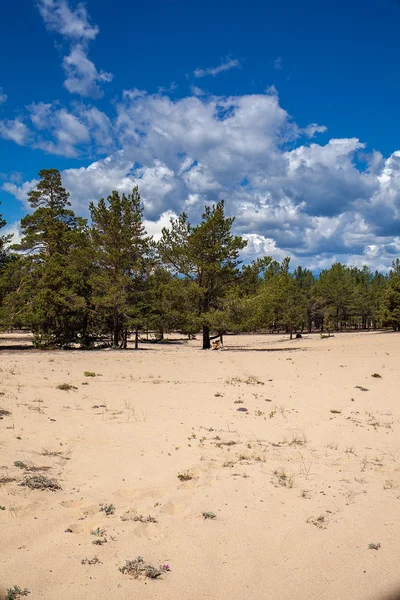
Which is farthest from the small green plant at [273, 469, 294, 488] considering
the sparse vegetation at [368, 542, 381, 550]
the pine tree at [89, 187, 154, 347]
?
the pine tree at [89, 187, 154, 347]

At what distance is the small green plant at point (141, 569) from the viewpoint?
3898 millimetres

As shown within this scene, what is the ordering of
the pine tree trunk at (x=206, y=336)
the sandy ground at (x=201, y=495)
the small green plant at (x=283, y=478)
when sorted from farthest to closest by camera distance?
the pine tree trunk at (x=206, y=336) < the small green plant at (x=283, y=478) < the sandy ground at (x=201, y=495)

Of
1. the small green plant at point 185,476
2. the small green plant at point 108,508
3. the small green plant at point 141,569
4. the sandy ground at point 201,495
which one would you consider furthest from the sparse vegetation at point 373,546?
→ the small green plant at point 108,508

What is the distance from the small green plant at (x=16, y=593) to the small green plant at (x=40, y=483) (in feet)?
6.45

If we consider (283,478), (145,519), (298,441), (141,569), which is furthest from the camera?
(298,441)

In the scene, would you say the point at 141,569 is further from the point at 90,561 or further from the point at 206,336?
the point at 206,336

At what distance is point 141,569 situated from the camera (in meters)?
3.94

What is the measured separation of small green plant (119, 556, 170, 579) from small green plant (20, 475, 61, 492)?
77.3 inches

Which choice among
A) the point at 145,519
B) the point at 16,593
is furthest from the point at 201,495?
the point at 16,593

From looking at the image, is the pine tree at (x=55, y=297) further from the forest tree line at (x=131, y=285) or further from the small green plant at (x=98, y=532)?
the small green plant at (x=98, y=532)

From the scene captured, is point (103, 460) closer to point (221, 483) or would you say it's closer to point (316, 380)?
point (221, 483)

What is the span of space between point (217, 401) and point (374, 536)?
7.20 m

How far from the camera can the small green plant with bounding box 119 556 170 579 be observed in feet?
12.8

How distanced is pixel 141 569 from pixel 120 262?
25.9 m
